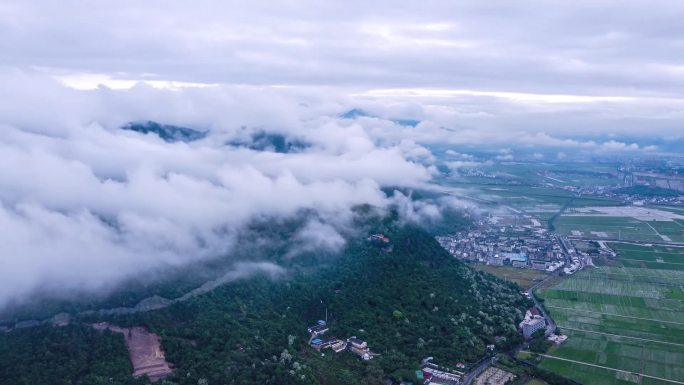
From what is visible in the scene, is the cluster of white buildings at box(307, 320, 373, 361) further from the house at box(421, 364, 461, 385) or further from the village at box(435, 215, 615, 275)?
the village at box(435, 215, 615, 275)

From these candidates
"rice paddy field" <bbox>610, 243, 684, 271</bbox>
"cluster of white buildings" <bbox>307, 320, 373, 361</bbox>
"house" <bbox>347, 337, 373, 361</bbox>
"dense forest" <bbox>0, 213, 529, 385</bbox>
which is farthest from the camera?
"rice paddy field" <bbox>610, 243, 684, 271</bbox>

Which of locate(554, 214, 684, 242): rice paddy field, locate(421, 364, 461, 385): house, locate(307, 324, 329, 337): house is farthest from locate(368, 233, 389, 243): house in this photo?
locate(554, 214, 684, 242): rice paddy field

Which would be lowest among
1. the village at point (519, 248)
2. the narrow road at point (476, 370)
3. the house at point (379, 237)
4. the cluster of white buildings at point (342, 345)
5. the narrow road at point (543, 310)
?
the village at point (519, 248)

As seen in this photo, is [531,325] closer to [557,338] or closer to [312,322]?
[557,338]

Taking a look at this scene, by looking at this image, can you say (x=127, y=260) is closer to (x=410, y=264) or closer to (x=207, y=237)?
(x=207, y=237)

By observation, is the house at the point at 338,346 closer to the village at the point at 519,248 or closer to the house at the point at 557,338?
the house at the point at 557,338

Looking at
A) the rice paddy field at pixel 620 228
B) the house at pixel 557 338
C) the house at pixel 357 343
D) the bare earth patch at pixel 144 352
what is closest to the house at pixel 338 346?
the house at pixel 357 343

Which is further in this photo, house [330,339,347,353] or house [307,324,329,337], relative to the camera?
house [307,324,329,337]
